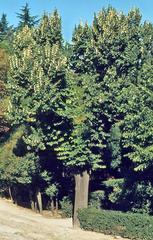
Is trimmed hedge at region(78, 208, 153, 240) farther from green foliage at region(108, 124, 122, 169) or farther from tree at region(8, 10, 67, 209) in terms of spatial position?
tree at region(8, 10, 67, 209)

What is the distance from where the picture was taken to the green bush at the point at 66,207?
35.2m

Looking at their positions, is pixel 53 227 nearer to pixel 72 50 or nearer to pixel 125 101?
pixel 125 101

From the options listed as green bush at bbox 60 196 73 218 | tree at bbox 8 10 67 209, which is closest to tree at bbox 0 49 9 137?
green bush at bbox 60 196 73 218

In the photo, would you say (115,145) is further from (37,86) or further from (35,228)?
(35,228)

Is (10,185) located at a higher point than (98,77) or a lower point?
lower

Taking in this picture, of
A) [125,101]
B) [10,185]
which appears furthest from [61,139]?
[10,185]

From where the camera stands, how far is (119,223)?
93.1 feet

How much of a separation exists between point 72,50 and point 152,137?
1076 cm

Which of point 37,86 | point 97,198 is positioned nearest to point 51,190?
point 97,198

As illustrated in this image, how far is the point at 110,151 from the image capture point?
33.1 m

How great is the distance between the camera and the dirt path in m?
26.3

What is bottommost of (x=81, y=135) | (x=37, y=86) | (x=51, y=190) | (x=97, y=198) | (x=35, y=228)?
(x=35, y=228)

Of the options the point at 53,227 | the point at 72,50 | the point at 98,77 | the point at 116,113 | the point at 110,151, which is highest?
the point at 72,50

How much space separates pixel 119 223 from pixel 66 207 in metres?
7.82
